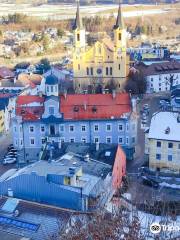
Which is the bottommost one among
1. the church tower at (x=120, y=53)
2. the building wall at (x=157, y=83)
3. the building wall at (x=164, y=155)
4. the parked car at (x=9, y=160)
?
the parked car at (x=9, y=160)

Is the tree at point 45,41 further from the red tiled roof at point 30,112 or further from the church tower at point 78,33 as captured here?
the red tiled roof at point 30,112

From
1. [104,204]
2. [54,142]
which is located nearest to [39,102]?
[54,142]

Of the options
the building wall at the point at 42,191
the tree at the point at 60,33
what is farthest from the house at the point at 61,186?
the tree at the point at 60,33

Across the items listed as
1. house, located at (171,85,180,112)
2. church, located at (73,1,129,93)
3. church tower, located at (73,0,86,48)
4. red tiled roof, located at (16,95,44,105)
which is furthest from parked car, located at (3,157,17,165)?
church tower, located at (73,0,86,48)

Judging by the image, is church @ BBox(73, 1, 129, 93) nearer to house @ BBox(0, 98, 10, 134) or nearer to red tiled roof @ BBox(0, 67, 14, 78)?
red tiled roof @ BBox(0, 67, 14, 78)

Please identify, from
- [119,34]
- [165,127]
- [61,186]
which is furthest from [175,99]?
[61,186]

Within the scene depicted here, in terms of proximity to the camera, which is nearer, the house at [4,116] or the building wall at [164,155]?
the building wall at [164,155]
